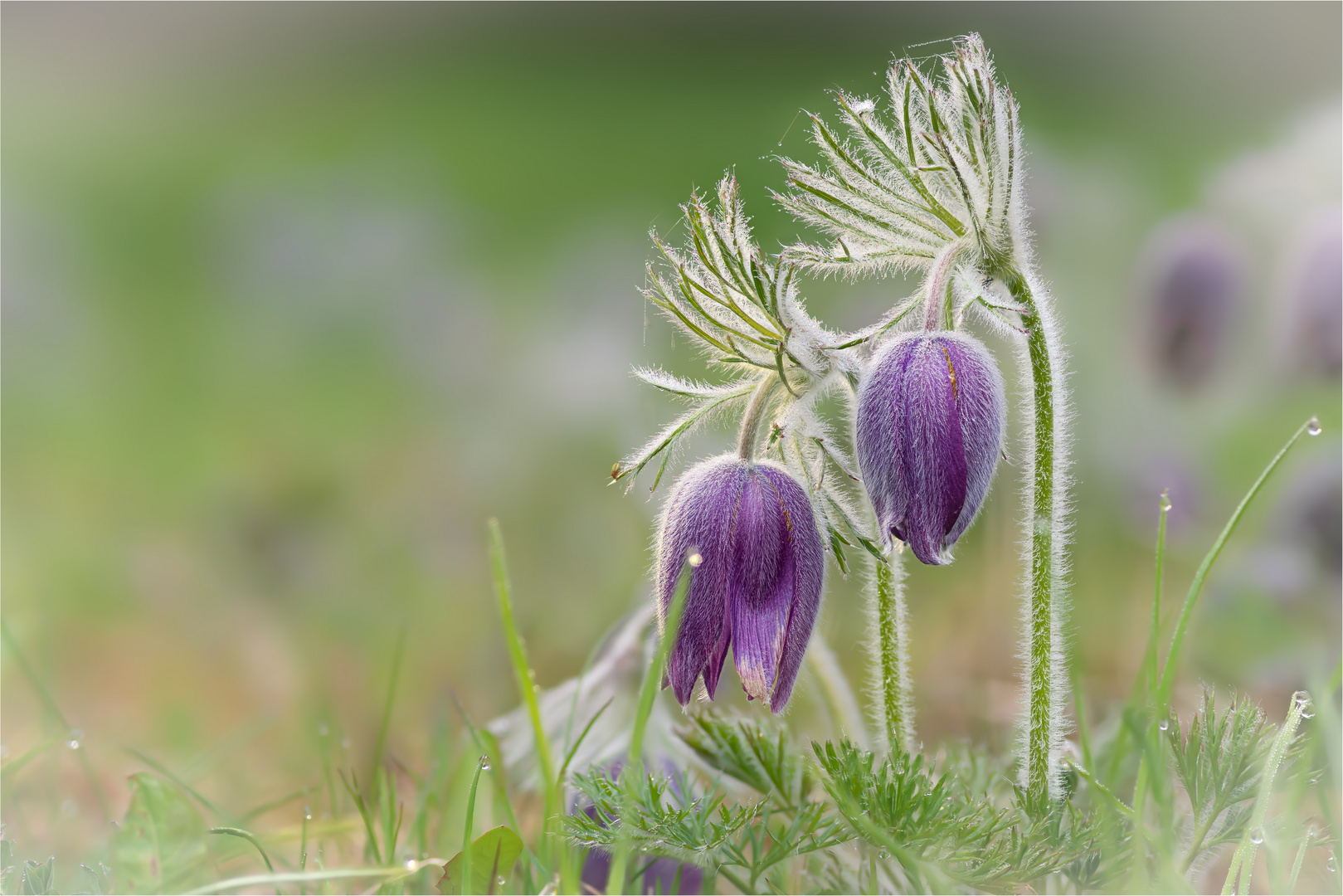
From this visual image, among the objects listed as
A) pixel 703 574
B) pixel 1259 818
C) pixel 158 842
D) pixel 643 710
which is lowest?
pixel 158 842

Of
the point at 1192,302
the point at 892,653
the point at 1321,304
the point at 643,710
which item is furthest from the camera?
the point at 1192,302

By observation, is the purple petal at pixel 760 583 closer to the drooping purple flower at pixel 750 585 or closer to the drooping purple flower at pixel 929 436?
the drooping purple flower at pixel 750 585

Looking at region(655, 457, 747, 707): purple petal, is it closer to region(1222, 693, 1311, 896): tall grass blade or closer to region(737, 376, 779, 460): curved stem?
region(737, 376, 779, 460): curved stem

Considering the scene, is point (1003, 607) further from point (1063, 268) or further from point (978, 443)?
point (978, 443)

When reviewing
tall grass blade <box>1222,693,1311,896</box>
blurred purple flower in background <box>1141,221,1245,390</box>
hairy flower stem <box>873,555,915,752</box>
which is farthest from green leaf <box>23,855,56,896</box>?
blurred purple flower in background <box>1141,221,1245,390</box>

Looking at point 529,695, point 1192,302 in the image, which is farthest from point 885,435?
point 1192,302

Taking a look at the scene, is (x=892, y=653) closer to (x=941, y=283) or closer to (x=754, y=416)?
(x=754, y=416)

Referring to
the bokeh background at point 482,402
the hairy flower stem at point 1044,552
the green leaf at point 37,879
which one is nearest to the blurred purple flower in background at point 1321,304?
the bokeh background at point 482,402
